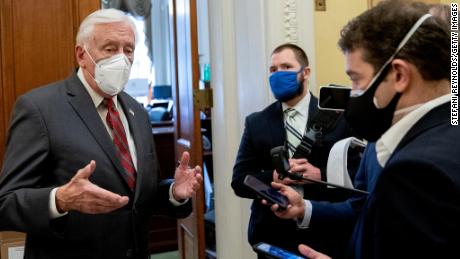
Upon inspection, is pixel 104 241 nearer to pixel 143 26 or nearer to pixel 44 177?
pixel 44 177

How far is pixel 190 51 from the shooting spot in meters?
2.54

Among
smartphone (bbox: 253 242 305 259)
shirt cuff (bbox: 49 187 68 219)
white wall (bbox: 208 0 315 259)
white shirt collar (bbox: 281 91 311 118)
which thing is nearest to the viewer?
smartphone (bbox: 253 242 305 259)

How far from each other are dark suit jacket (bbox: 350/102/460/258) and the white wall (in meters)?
1.39

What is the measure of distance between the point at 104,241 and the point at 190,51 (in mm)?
1428

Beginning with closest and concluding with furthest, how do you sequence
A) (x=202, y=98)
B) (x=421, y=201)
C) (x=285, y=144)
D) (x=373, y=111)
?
(x=421, y=201)
(x=373, y=111)
(x=285, y=144)
(x=202, y=98)

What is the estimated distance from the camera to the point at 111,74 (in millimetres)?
1500

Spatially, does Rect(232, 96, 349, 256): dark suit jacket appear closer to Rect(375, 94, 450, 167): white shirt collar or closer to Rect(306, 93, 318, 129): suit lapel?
Rect(306, 93, 318, 129): suit lapel

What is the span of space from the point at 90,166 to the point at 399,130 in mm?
771

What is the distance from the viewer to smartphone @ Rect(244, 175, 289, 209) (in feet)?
4.49

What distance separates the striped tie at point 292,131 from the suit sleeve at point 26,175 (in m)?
0.97

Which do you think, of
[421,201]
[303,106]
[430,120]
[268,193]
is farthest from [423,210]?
[303,106]

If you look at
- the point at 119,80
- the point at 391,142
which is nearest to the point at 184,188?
the point at 119,80

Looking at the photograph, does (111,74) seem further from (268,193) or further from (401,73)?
(401,73)

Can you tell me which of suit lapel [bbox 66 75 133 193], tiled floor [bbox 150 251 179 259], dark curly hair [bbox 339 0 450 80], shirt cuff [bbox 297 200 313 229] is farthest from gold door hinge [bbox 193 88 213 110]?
tiled floor [bbox 150 251 179 259]
